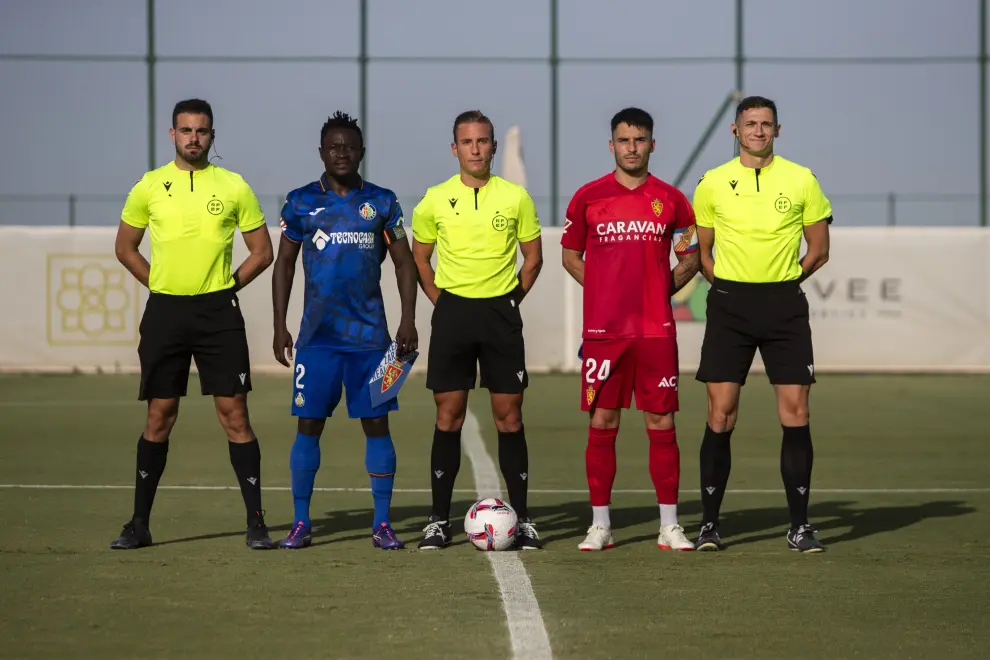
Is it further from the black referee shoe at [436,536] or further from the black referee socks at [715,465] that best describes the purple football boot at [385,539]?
the black referee socks at [715,465]

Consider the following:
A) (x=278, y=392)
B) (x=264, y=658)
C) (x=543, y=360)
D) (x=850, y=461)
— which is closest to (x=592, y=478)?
(x=264, y=658)

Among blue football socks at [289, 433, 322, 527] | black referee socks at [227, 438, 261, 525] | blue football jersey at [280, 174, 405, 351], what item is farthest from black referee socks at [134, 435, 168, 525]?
blue football jersey at [280, 174, 405, 351]

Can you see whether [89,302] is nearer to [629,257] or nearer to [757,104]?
[629,257]

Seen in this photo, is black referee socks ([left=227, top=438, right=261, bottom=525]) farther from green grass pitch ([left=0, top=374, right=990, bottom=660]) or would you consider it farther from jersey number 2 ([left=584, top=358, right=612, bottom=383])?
jersey number 2 ([left=584, top=358, right=612, bottom=383])

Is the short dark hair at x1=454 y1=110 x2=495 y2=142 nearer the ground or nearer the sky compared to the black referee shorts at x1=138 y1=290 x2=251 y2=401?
nearer the sky

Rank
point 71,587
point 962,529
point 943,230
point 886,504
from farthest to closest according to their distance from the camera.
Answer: point 943,230 < point 886,504 < point 962,529 < point 71,587

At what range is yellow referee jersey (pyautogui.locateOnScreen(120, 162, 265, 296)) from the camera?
6.90 meters

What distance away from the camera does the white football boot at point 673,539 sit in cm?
697

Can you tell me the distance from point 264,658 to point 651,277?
294cm

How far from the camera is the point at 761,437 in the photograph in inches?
521

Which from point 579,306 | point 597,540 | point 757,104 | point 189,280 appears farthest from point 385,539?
point 579,306

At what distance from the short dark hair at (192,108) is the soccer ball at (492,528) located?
7.20ft

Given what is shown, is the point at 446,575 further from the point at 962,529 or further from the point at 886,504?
the point at 886,504

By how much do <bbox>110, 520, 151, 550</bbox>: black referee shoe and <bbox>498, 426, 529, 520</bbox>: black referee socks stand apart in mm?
1682
